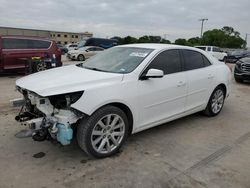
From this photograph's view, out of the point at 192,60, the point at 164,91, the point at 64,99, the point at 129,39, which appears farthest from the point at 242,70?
the point at 129,39

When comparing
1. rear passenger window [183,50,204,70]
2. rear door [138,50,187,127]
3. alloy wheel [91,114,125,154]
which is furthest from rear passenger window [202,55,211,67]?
alloy wheel [91,114,125,154]

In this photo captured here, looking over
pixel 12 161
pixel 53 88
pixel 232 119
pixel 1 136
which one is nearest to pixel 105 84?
pixel 53 88

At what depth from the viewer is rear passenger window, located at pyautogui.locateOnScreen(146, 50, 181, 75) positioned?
13.1ft

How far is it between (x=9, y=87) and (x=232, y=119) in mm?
6618

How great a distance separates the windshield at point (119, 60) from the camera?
386 cm

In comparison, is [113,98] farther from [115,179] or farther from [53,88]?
[115,179]

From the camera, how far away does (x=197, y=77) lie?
4.66 meters

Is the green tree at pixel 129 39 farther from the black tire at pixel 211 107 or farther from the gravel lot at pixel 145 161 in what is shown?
the gravel lot at pixel 145 161

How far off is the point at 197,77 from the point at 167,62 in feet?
2.60

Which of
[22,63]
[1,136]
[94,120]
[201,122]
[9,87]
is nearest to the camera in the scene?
[94,120]

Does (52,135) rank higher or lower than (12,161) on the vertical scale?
higher

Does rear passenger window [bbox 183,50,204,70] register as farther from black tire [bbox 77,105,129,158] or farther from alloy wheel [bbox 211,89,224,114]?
black tire [bbox 77,105,129,158]

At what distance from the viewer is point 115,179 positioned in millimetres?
2988

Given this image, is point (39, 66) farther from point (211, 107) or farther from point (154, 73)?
point (154, 73)
